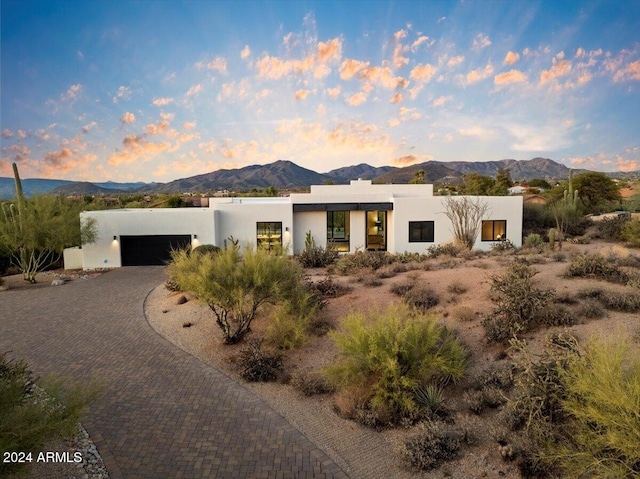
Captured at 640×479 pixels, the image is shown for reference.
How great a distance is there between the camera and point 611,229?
891 inches

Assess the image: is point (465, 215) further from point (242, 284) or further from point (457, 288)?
point (242, 284)

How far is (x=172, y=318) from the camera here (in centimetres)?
1166

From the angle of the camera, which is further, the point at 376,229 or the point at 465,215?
the point at 376,229

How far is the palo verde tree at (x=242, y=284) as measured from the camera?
30.2 feet

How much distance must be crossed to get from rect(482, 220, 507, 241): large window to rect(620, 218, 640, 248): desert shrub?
17.7ft

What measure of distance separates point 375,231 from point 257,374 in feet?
54.6

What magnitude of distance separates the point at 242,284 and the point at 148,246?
45.4 feet

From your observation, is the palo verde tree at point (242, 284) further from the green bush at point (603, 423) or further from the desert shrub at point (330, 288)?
the green bush at point (603, 423)

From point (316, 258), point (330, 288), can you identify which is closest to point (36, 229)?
point (316, 258)

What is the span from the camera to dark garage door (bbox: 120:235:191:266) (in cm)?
2103

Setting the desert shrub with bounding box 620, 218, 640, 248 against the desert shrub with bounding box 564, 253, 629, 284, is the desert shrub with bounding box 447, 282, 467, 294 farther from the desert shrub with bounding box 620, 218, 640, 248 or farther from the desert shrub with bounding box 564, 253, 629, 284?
the desert shrub with bounding box 620, 218, 640, 248

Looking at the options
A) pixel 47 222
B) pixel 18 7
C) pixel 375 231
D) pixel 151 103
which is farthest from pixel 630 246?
pixel 18 7

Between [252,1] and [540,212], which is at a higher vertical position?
[252,1]

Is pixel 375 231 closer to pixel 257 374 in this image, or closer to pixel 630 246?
pixel 630 246
